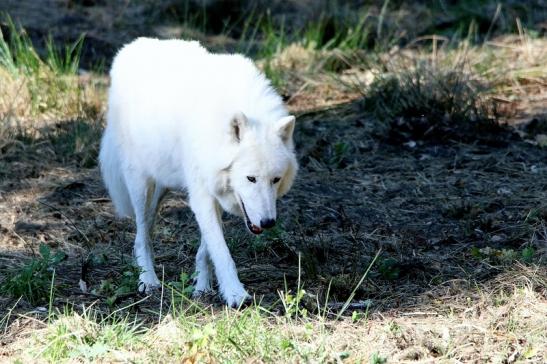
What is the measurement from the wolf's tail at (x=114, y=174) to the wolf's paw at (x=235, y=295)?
4.73 ft

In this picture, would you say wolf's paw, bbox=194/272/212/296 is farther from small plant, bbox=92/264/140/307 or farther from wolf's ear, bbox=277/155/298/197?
wolf's ear, bbox=277/155/298/197

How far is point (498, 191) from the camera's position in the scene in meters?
7.05

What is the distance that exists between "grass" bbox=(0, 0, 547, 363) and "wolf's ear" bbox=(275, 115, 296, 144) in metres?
0.80

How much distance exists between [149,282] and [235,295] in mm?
843

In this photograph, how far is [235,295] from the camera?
16.8ft

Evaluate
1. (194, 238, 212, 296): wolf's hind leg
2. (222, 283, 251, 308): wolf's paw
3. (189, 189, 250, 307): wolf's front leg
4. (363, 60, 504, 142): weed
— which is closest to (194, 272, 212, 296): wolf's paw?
(194, 238, 212, 296): wolf's hind leg

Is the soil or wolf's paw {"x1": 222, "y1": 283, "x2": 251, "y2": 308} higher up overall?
wolf's paw {"x1": 222, "y1": 283, "x2": 251, "y2": 308}

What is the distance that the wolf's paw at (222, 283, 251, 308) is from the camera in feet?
16.7

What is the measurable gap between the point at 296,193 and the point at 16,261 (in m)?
2.27

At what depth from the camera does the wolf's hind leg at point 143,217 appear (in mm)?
5883

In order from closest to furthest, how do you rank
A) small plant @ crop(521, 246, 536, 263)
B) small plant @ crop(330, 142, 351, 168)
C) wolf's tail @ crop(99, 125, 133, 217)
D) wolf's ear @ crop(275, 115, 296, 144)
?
wolf's ear @ crop(275, 115, 296, 144) → small plant @ crop(521, 246, 536, 263) → wolf's tail @ crop(99, 125, 133, 217) → small plant @ crop(330, 142, 351, 168)

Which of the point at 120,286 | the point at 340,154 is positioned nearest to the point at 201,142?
the point at 120,286

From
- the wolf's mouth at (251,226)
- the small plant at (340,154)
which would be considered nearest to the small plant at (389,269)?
the wolf's mouth at (251,226)

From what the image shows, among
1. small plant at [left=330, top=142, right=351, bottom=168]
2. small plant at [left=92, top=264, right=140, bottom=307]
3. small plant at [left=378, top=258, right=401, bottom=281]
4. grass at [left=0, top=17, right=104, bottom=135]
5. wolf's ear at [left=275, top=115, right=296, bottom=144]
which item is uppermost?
wolf's ear at [left=275, top=115, right=296, bottom=144]
